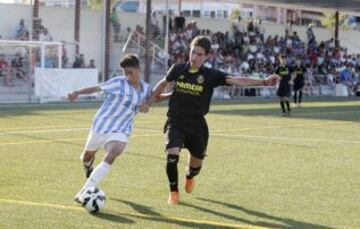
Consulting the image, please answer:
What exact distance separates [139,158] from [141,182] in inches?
103

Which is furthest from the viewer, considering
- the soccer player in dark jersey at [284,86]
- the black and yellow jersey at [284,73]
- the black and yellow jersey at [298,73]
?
the black and yellow jersey at [298,73]

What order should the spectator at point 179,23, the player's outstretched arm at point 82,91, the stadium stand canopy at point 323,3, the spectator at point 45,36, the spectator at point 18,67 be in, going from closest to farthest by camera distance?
the player's outstretched arm at point 82,91, the spectator at point 18,67, the spectator at point 45,36, the spectator at point 179,23, the stadium stand canopy at point 323,3

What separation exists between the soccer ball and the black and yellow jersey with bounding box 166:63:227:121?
147cm

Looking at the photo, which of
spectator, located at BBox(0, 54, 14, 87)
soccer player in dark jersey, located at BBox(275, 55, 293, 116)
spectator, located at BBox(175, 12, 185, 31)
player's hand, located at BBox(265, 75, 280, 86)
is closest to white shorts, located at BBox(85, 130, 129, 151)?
player's hand, located at BBox(265, 75, 280, 86)

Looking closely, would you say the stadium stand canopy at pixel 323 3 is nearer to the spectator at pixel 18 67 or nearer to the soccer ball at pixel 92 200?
the spectator at pixel 18 67

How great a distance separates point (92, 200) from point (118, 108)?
1.23 meters

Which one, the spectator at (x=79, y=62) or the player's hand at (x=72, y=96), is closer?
the player's hand at (x=72, y=96)

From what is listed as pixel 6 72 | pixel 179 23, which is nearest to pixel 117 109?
pixel 6 72

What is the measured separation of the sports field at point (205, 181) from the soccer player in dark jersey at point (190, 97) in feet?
2.09

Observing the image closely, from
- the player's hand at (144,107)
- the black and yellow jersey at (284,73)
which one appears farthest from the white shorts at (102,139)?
the black and yellow jersey at (284,73)

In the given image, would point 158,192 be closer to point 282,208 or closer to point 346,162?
point 282,208

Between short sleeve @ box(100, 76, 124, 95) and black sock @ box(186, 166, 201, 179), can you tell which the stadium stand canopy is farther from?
short sleeve @ box(100, 76, 124, 95)

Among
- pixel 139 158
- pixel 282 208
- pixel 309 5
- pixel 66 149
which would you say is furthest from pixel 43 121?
pixel 309 5

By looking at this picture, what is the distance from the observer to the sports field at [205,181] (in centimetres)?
759
